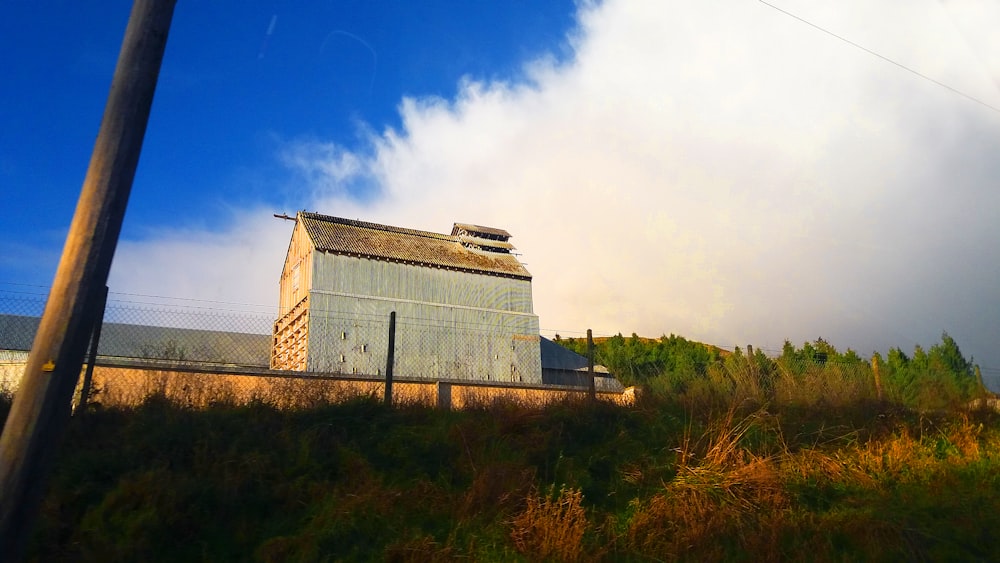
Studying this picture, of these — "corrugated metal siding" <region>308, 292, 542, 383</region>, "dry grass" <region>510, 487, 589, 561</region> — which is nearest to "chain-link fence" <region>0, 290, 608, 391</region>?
"corrugated metal siding" <region>308, 292, 542, 383</region>

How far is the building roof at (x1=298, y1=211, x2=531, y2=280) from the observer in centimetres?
2984

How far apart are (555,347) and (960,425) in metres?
22.7

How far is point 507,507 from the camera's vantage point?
7266mm

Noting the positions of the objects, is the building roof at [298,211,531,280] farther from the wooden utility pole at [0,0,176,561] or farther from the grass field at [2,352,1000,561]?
the wooden utility pole at [0,0,176,561]

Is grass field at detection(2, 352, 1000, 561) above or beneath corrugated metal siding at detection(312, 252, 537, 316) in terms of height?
beneath

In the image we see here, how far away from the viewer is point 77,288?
13.1 feet

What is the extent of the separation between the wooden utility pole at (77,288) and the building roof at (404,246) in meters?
24.7

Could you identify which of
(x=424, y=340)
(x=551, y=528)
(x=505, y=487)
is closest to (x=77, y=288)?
(x=551, y=528)

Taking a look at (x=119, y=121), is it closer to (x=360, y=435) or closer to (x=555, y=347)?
(x=360, y=435)

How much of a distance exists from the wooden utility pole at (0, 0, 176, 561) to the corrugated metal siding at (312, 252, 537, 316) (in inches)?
943

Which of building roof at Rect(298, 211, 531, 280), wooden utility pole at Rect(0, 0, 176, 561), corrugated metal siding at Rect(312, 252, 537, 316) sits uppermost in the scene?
building roof at Rect(298, 211, 531, 280)

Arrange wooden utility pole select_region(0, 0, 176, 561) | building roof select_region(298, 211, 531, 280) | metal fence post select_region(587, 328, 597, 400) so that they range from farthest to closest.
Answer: building roof select_region(298, 211, 531, 280), metal fence post select_region(587, 328, 597, 400), wooden utility pole select_region(0, 0, 176, 561)

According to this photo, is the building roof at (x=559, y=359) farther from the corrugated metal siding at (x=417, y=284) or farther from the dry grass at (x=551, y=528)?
the dry grass at (x=551, y=528)

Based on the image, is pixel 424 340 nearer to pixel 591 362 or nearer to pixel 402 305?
pixel 402 305
